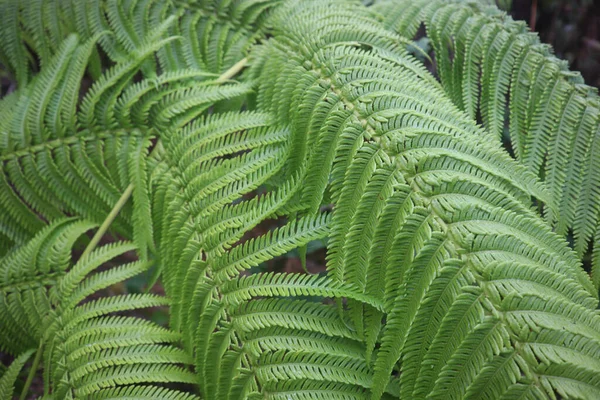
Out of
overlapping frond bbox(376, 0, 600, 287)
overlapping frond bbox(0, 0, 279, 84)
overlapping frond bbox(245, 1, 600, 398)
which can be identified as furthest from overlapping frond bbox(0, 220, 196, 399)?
overlapping frond bbox(376, 0, 600, 287)

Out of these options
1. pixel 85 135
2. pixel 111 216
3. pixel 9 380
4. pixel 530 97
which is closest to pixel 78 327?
pixel 9 380

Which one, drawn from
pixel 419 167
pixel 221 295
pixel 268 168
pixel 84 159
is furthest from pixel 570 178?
pixel 84 159

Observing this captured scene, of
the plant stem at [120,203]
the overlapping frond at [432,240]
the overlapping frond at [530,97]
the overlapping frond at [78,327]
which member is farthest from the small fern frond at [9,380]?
the overlapping frond at [530,97]

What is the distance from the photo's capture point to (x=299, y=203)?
1363mm

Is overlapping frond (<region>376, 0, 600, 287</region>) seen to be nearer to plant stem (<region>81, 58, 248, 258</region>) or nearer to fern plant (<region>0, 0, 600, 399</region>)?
fern plant (<region>0, 0, 600, 399</region>)

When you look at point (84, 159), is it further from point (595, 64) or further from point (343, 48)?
point (595, 64)

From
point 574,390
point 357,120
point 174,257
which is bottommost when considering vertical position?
point 174,257

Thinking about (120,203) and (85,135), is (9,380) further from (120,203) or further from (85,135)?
(85,135)

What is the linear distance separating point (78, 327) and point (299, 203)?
782mm

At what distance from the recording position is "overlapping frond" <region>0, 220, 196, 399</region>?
53.8 inches

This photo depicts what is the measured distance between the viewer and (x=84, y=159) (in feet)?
5.56

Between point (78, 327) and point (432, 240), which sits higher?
point (432, 240)

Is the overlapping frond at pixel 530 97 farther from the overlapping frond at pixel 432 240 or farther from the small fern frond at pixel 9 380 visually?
the small fern frond at pixel 9 380

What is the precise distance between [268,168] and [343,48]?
0.45 metres
